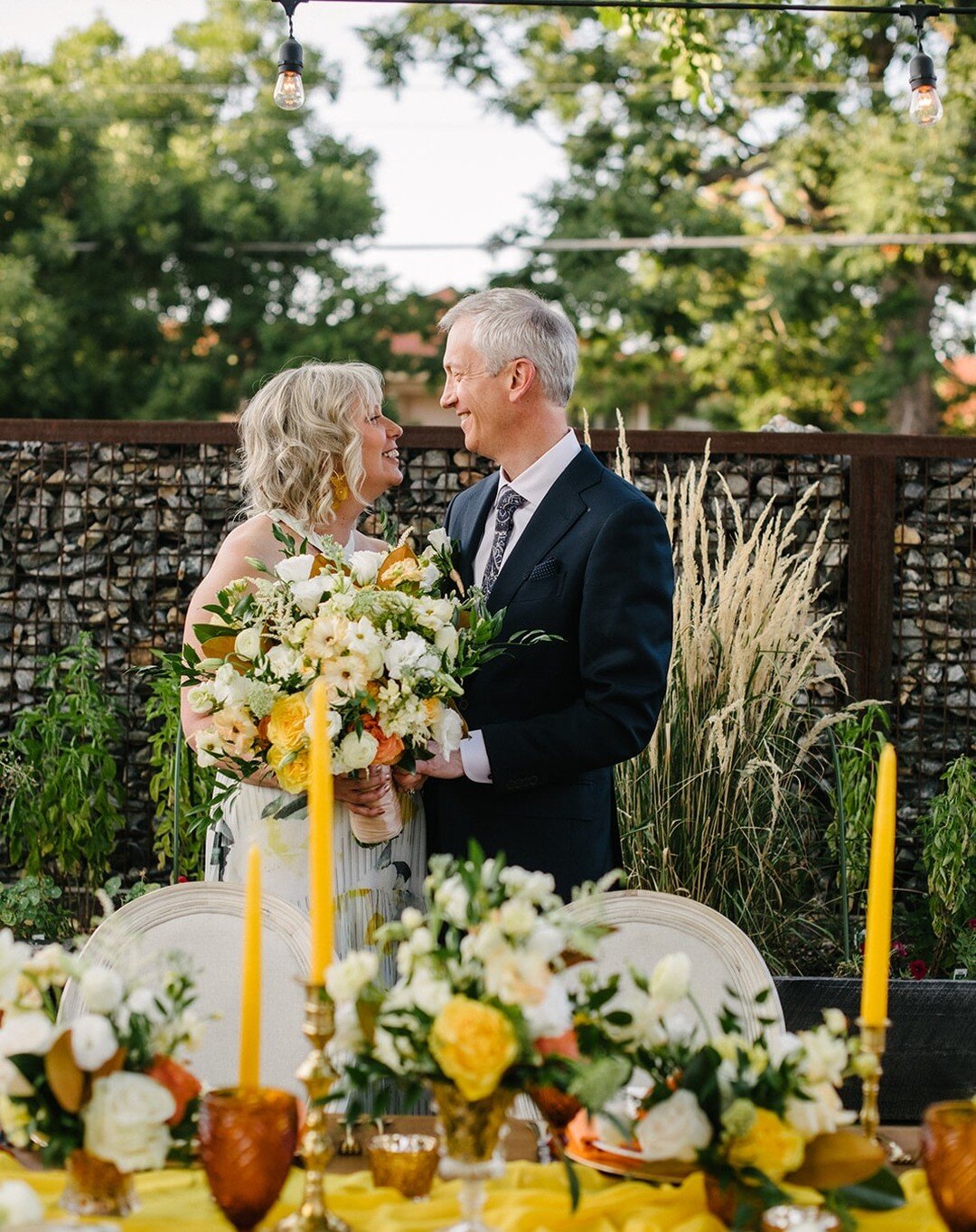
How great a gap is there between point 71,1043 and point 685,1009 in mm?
1061

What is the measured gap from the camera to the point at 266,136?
1545cm

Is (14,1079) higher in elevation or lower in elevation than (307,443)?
lower

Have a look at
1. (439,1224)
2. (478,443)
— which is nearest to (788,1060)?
(439,1224)

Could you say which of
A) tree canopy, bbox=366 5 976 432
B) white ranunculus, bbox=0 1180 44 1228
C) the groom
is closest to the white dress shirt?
the groom

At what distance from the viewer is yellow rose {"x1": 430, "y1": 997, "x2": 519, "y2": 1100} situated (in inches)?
46.6

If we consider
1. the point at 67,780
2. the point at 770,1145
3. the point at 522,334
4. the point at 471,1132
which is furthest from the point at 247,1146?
the point at 67,780

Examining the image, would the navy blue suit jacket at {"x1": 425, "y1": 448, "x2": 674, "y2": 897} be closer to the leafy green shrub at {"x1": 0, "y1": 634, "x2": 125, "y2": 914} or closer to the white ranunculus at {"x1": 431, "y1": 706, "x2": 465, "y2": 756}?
the white ranunculus at {"x1": 431, "y1": 706, "x2": 465, "y2": 756}

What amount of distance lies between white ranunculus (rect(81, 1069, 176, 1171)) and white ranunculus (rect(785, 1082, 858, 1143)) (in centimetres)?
57

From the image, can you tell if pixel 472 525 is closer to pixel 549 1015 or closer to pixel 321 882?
pixel 321 882

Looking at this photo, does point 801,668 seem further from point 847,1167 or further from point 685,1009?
point 847,1167

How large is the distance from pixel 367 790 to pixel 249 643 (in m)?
0.35

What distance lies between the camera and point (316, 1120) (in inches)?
51.9

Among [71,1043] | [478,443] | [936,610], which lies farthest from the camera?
[936,610]

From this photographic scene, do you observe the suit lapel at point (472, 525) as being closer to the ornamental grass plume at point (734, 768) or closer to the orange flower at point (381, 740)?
the orange flower at point (381, 740)
